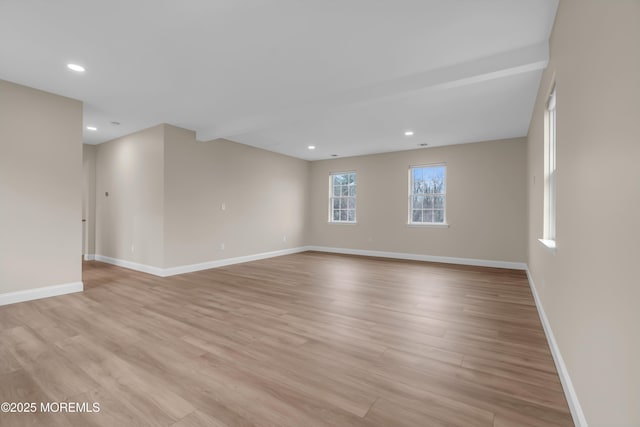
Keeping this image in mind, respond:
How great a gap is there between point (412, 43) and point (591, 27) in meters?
1.47

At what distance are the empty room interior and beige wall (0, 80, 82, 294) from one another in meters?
0.02

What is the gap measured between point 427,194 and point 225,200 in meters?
4.69

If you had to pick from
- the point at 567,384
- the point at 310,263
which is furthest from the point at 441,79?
the point at 310,263

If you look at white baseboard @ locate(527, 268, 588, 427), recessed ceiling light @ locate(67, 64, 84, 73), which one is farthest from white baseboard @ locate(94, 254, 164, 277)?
white baseboard @ locate(527, 268, 588, 427)

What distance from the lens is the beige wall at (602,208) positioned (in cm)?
92

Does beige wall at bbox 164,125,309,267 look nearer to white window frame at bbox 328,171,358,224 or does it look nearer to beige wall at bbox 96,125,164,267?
beige wall at bbox 96,125,164,267

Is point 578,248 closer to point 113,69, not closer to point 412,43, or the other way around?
point 412,43

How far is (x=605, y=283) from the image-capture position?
3.78 feet

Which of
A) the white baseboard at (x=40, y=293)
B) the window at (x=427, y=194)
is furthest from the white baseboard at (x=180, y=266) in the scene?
the window at (x=427, y=194)

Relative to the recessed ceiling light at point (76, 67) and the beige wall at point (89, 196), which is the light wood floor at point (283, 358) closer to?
the recessed ceiling light at point (76, 67)

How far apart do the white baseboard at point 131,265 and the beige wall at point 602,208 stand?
17.7ft

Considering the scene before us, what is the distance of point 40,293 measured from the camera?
11.9 ft

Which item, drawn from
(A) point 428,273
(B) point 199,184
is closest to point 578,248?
(A) point 428,273

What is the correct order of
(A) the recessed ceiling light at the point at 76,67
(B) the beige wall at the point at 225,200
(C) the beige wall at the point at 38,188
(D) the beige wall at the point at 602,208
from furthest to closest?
(B) the beige wall at the point at 225,200 < (C) the beige wall at the point at 38,188 < (A) the recessed ceiling light at the point at 76,67 < (D) the beige wall at the point at 602,208
